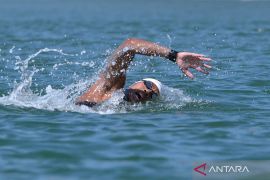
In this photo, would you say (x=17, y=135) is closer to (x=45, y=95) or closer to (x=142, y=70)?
(x=45, y=95)

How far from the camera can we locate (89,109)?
12641 millimetres

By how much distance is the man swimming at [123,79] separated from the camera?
1209 centimetres

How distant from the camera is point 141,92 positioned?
41.0 ft

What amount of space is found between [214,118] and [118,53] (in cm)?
168

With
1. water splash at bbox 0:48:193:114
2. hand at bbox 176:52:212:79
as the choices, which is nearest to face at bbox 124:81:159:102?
water splash at bbox 0:48:193:114

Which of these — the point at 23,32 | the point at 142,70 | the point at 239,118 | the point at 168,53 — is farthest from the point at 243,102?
the point at 23,32

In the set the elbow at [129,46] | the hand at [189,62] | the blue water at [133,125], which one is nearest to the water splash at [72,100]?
the blue water at [133,125]

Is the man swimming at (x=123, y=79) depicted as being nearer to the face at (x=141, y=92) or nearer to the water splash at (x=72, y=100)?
the face at (x=141, y=92)

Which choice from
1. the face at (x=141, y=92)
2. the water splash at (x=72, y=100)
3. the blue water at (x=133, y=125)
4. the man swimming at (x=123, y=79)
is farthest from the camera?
the water splash at (x=72, y=100)

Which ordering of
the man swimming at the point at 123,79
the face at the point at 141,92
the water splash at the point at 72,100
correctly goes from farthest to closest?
1. the water splash at the point at 72,100
2. the face at the point at 141,92
3. the man swimming at the point at 123,79

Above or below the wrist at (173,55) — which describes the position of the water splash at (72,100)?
below

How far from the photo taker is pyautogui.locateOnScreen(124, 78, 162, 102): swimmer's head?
1245cm

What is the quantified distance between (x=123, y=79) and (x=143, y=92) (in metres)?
0.41

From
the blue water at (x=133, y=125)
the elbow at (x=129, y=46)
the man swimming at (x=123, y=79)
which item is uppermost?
the elbow at (x=129, y=46)
